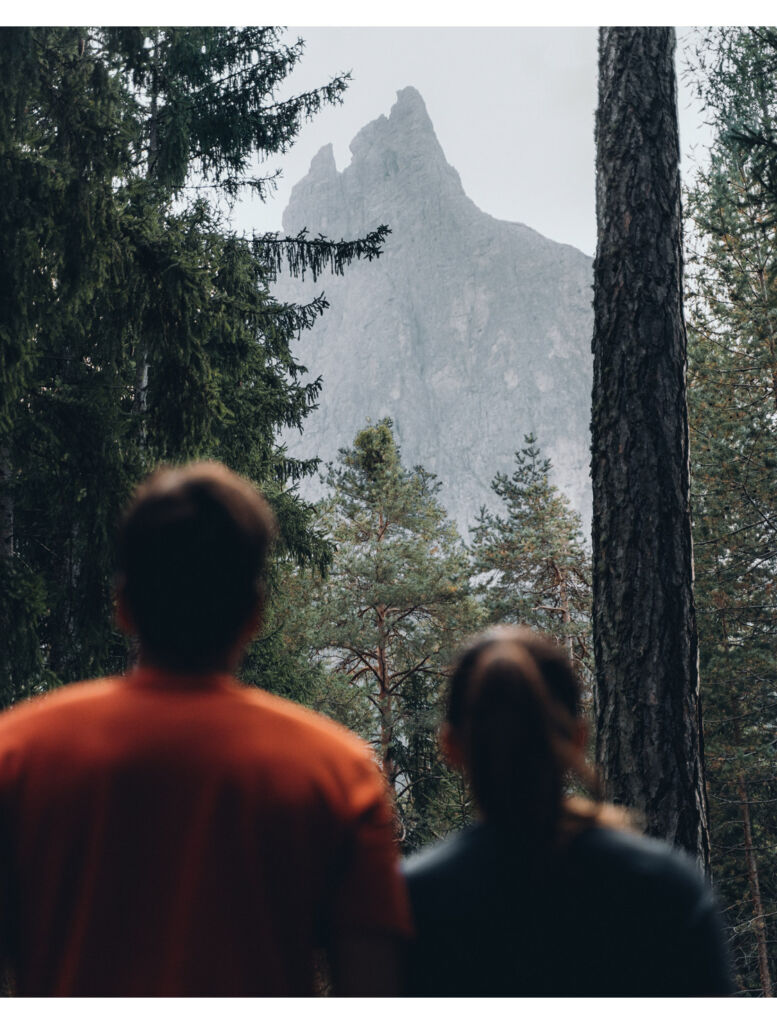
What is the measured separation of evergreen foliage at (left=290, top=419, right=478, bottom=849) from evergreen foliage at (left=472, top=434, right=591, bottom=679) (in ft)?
4.08

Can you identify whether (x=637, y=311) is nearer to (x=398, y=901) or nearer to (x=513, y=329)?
(x=398, y=901)

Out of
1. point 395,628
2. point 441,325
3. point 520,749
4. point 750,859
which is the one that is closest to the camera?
point 520,749

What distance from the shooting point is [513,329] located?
129 m

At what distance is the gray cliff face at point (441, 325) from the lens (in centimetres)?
11981

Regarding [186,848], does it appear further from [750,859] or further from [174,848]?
[750,859]

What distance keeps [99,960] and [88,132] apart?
187 inches

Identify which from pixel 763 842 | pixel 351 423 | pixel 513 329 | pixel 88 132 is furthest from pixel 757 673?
pixel 513 329

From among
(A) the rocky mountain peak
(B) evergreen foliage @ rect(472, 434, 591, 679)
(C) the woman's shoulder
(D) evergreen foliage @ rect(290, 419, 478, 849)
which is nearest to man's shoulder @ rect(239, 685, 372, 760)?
(C) the woman's shoulder

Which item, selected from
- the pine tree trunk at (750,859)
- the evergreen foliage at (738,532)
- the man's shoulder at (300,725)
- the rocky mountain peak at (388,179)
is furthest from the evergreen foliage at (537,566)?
the rocky mountain peak at (388,179)

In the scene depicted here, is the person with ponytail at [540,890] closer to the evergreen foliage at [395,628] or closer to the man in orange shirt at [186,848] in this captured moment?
the man in orange shirt at [186,848]

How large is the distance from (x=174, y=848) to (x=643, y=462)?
7.75ft

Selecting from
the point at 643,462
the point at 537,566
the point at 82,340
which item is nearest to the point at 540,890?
the point at 643,462

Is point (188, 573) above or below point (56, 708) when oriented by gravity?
above

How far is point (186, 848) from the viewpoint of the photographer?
965mm
